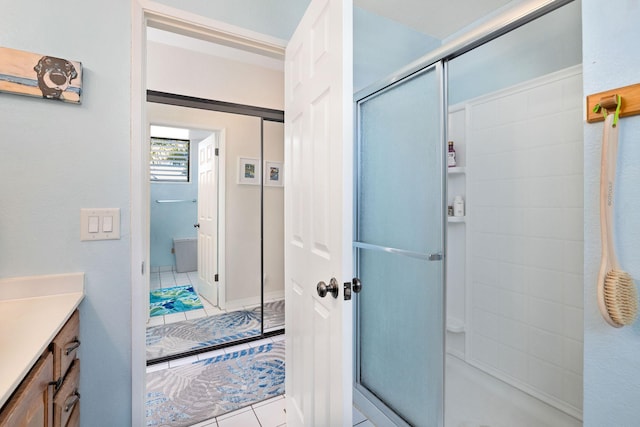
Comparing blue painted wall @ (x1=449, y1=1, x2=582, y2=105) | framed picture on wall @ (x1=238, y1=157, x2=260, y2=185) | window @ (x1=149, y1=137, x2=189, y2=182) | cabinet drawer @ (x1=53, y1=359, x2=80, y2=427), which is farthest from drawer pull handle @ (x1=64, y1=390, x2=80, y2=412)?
window @ (x1=149, y1=137, x2=189, y2=182)

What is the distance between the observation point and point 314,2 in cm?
115

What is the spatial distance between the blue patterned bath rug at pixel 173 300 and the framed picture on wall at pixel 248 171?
1.45 metres

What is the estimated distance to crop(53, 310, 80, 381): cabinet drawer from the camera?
2.86 ft

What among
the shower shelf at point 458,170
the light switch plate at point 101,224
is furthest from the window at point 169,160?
the shower shelf at point 458,170

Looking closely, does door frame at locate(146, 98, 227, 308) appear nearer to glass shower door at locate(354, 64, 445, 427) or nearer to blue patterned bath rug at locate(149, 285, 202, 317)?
blue patterned bath rug at locate(149, 285, 202, 317)

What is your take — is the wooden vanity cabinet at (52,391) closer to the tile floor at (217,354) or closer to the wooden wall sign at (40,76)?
the tile floor at (217,354)

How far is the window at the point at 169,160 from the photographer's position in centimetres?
366

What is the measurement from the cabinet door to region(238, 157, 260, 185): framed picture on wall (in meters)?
2.31

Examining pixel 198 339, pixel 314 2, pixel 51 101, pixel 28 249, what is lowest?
pixel 198 339

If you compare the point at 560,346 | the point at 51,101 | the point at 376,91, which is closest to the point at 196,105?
the point at 51,101

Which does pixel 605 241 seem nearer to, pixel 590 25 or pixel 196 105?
pixel 590 25

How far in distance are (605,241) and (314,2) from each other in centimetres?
126

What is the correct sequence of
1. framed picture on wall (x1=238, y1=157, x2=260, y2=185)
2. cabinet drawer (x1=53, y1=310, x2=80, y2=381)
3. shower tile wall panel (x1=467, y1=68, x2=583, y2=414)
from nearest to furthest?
cabinet drawer (x1=53, y1=310, x2=80, y2=381), shower tile wall panel (x1=467, y1=68, x2=583, y2=414), framed picture on wall (x1=238, y1=157, x2=260, y2=185)

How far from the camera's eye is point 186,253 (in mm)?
3707
